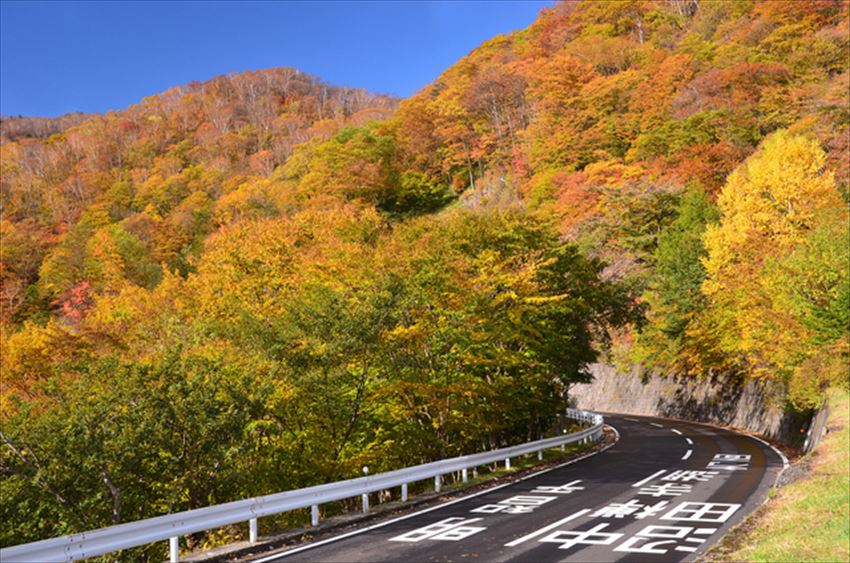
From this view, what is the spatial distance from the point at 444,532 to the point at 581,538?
6.63ft

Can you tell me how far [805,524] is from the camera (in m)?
7.98

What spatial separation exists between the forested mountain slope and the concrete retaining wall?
→ 1661 millimetres

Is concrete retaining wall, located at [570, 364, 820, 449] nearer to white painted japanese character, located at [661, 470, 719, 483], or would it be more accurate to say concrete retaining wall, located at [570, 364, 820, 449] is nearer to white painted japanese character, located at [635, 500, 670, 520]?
white painted japanese character, located at [661, 470, 719, 483]

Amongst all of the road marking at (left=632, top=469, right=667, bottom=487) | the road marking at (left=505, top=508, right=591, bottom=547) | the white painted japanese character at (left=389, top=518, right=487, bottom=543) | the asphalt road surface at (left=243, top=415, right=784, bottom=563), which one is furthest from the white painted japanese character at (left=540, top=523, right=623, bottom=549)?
the road marking at (left=632, top=469, right=667, bottom=487)

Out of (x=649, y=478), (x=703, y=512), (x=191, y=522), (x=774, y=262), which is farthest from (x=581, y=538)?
(x=774, y=262)

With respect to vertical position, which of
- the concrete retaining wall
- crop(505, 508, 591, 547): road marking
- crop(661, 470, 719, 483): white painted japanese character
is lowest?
the concrete retaining wall

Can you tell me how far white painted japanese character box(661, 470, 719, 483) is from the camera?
1461 centimetres

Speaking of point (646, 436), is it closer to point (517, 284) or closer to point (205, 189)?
point (517, 284)

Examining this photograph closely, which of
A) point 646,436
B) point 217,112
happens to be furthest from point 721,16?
point 217,112

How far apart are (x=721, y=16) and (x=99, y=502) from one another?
81.5 metres

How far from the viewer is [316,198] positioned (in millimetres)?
60719

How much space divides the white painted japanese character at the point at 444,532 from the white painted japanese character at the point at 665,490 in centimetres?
439

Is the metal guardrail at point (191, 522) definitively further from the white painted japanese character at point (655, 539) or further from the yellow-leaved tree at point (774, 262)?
the yellow-leaved tree at point (774, 262)

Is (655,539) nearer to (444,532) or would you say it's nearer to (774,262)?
(444,532)
